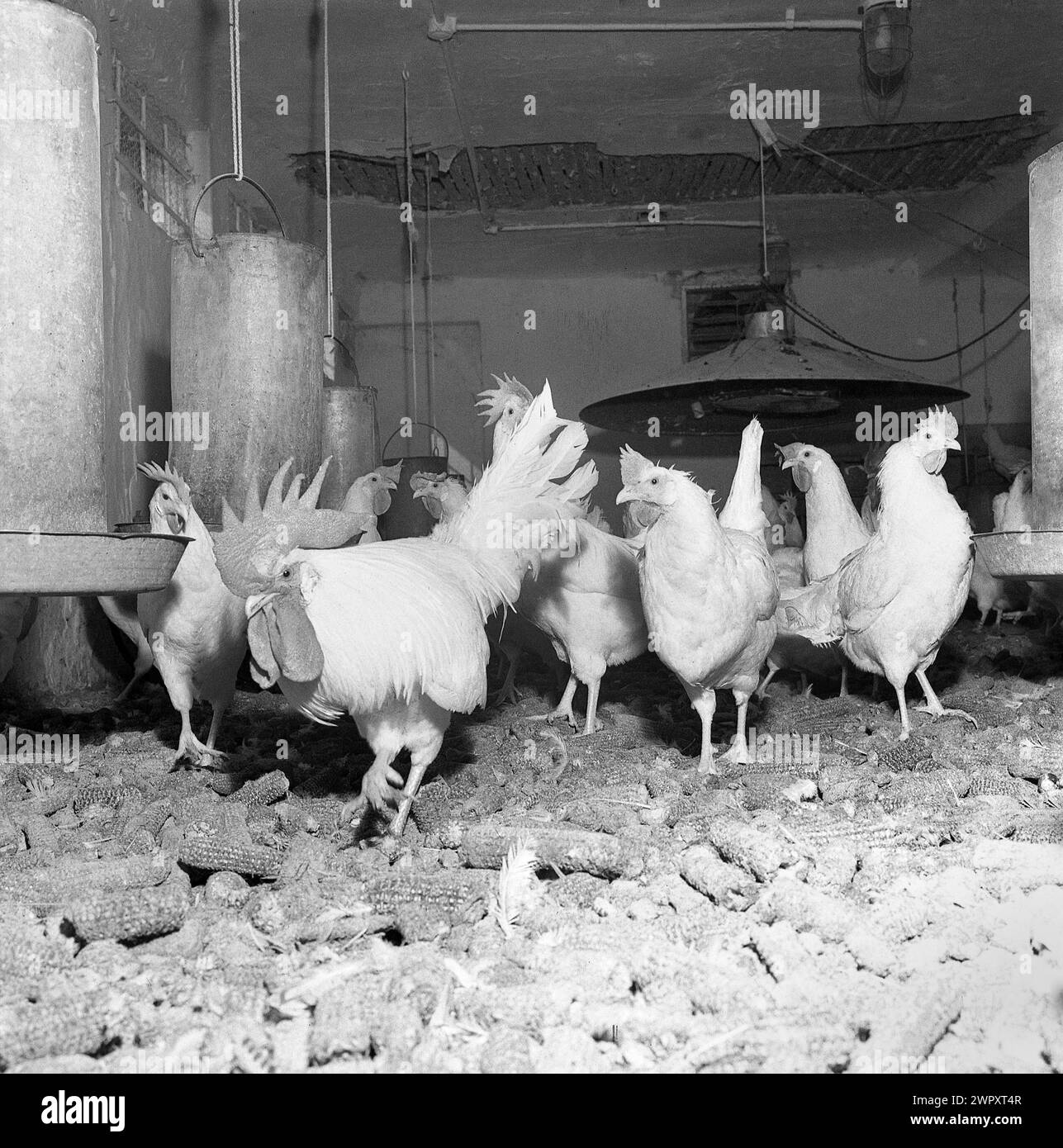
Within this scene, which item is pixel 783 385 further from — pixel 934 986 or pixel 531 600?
pixel 934 986

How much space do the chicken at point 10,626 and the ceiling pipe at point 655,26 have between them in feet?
12.4

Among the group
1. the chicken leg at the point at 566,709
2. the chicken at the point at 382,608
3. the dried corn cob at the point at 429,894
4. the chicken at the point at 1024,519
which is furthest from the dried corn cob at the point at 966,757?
the chicken at the point at 1024,519

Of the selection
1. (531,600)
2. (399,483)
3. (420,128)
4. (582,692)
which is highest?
(420,128)

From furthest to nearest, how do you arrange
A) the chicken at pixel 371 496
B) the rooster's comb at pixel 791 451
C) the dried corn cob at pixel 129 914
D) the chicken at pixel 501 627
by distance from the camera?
1. the chicken at pixel 371 496
2. the chicken at pixel 501 627
3. the rooster's comb at pixel 791 451
4. the dried corn cob at pixel 129 914

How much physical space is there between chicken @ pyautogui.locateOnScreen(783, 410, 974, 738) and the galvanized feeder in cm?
38

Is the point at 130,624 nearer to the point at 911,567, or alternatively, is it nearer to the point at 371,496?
the point at 371,496

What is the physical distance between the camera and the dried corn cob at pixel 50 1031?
1.94 m

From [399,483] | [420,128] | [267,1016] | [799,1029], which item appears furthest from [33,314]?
[420,128]

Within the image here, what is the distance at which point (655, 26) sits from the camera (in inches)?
245

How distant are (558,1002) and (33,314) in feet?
7.80

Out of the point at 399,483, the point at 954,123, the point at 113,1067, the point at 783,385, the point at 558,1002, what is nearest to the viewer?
the point at 113,1067

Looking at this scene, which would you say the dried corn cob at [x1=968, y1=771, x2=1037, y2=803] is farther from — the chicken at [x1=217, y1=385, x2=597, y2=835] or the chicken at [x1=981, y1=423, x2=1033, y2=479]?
the chicken at [x1=981, y1=423, x2=1033, y2=479]

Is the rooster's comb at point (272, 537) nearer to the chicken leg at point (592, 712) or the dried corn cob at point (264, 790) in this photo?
the dried corn cob at point (264, 790)

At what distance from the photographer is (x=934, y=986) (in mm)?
2061
